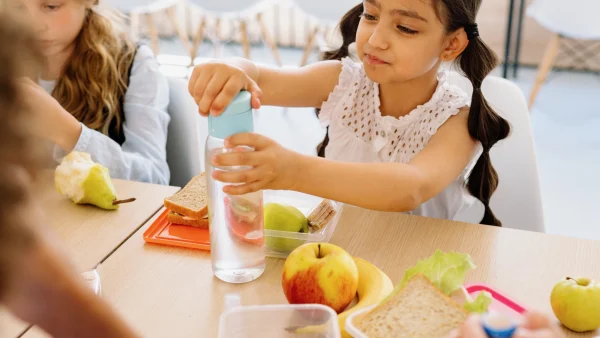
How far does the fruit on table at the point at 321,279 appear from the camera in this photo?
91 centimetres

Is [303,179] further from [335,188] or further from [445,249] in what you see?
[445,249]

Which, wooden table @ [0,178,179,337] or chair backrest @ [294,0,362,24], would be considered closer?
wooden table @ [0,178,179,337]

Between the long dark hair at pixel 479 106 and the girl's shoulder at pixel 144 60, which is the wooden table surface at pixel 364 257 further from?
the girl's shoulder at pixel 144 60

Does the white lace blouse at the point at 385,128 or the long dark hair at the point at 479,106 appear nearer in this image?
the long dark hair at the point at 479,106

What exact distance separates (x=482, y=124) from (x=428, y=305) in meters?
0.58

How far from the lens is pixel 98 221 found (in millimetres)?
1193

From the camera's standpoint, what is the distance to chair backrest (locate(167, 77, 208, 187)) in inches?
62.4

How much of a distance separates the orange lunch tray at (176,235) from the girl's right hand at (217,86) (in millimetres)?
247

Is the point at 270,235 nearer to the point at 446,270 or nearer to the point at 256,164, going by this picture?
the point at 256,164

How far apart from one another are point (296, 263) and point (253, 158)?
16 centimetres

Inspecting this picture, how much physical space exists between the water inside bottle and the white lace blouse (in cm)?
50

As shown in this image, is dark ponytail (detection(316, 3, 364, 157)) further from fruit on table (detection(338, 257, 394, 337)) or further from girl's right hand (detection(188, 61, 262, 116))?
fruit on table (detection(338, 257, 394, 337))

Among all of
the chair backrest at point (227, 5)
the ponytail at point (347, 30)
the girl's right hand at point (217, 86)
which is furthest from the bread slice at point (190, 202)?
the chair backrest at point (227, 5)

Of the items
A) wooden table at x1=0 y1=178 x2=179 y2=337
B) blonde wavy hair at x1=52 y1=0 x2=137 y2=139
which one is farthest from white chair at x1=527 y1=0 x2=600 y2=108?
wooden table at x1=0 y1=178 x2=179 y2=337
